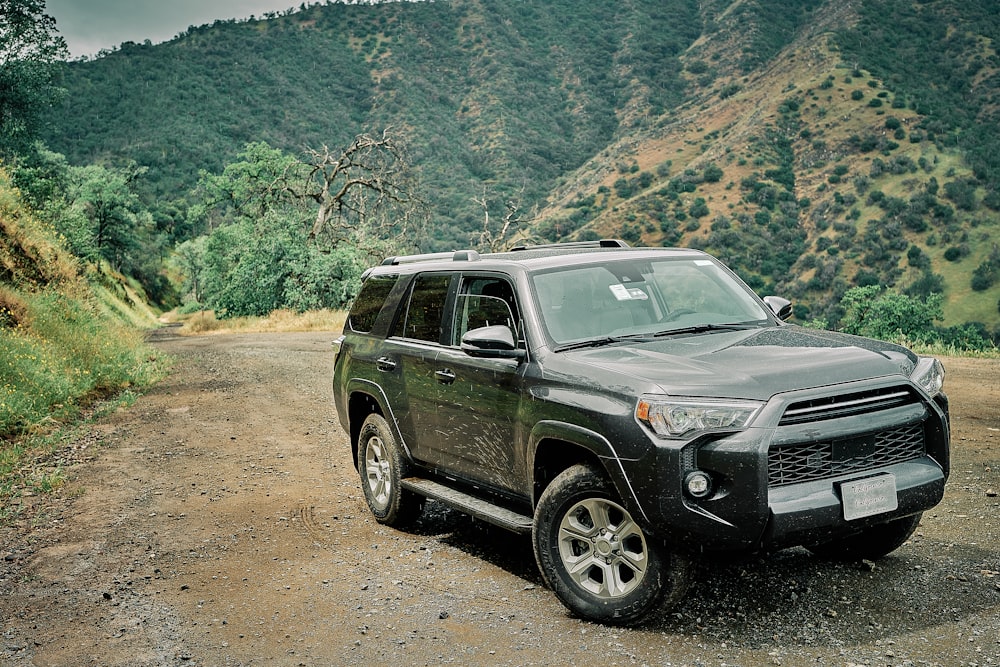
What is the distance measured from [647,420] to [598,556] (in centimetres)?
87

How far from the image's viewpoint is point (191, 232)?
290 feet

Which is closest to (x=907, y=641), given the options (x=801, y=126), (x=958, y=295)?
(x=958, y=295)

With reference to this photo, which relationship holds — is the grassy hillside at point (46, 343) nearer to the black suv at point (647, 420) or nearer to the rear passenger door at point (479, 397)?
the rear passenger door at point (479, 397)

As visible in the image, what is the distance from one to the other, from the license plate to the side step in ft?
5.61

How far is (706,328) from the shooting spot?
216 inches

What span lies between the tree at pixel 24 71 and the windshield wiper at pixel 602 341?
29860 millimetres

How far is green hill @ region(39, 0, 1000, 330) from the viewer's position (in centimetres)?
6238

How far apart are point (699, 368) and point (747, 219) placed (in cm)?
6412

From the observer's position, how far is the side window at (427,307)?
20.5ft

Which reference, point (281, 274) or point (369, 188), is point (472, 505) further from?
point (369, 188)

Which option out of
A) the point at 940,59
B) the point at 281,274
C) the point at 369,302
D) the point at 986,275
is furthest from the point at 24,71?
the point at 940,59

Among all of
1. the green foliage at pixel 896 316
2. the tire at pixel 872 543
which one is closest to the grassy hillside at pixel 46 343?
the tire at pixel 872 543

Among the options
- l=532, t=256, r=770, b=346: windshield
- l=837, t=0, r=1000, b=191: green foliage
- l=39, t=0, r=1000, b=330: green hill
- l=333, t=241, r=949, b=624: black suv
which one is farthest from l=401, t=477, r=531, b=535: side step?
l=837, t=0, r=1000, b=191: green foliage

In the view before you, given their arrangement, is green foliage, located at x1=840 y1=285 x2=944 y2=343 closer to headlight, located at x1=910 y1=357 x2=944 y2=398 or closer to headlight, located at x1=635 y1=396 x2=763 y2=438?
headlight, located at x1=910 y1=357 x2=944 y2=398
